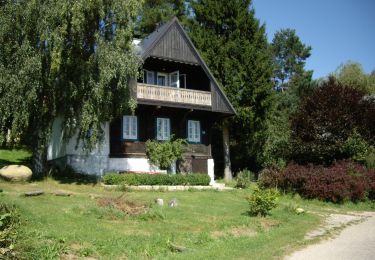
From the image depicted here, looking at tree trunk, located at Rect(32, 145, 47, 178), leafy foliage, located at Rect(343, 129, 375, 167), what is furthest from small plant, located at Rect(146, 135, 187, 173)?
leafy foliage, located at Rect(343, 129, 375, 167)

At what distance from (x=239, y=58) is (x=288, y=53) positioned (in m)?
35.8

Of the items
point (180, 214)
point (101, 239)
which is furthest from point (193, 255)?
point (180, 214)

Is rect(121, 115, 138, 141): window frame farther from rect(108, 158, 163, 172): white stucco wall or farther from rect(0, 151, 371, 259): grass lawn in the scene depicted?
rect(0, 151, 371, 259): grass lawn

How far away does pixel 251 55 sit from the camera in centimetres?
3316

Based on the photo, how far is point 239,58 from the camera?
3353 cm

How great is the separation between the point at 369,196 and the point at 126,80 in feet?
46.2

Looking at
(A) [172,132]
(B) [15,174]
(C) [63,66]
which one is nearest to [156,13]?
(A) [172,132]

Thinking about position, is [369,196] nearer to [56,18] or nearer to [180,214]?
[180,214]

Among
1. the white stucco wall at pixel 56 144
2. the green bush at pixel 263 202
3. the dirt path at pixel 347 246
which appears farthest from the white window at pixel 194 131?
the dirt path at pixel 347 246

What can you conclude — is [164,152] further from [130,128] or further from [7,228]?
[7,228]

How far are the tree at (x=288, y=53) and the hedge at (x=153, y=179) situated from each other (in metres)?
42.8

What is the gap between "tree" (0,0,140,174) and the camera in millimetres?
20625

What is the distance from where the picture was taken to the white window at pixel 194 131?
102 feet

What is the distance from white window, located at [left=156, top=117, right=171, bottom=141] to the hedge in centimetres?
476
